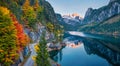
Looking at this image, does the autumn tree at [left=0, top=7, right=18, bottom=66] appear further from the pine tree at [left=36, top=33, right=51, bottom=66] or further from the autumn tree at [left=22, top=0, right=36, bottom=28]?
the autumn tree at [left=22, top=0, right=36, bottom=28]

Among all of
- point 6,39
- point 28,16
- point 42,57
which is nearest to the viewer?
point 6,39

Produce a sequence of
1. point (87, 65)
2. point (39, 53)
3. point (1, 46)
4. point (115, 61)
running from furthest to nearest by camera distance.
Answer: point (115, 61)
point (87, 65)
point (39, 53)
point (1, 46)

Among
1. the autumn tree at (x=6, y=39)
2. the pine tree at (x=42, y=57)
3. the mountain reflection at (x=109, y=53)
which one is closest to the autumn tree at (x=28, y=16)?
the mountain reflection at (x=109, y=53)

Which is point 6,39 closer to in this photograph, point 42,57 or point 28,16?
point 42,57

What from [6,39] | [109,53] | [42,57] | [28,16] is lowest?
[109,53]

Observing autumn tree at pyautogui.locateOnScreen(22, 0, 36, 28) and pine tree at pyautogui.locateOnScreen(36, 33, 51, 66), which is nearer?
pine tree at pyautogui.locateOnScreen(36, 33, 51, 66)

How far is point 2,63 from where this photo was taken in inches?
2095

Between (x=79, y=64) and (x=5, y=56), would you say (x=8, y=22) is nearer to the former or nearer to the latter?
(x=5, y=56)

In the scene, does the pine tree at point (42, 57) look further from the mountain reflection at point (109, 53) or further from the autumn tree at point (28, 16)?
the autumn tree at point (28, 16)

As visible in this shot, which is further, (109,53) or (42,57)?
(109,53)

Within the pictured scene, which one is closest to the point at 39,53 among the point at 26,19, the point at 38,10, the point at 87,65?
the point at 87,65

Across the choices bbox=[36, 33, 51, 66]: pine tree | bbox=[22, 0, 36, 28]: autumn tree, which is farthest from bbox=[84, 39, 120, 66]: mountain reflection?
bbox=[36, 33, 51, 66]: pine tree

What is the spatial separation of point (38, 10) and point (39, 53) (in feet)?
375

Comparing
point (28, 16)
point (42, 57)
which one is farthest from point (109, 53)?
point (42, 57)
